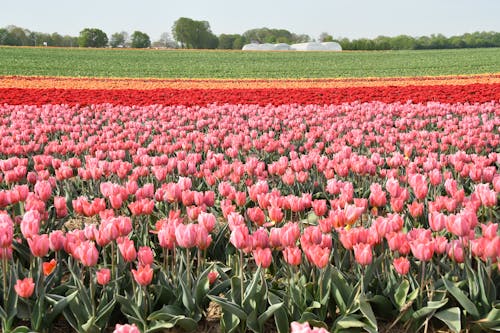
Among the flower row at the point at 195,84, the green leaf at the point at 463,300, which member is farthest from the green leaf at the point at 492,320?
the flower row at the point at 195,84

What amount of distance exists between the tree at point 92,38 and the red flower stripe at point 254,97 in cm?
7360

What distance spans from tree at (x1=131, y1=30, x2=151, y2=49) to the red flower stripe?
81.2m

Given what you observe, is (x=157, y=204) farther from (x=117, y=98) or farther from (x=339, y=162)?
(x=117, y=98)

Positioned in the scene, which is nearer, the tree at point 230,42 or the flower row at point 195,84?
the flower row at point 195,84

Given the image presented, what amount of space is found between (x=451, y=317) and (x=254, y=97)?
11423 millimetres

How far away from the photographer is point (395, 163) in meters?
5.07

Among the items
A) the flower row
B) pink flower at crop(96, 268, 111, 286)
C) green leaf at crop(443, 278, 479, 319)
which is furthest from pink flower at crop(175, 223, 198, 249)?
the flower row

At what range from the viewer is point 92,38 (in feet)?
278

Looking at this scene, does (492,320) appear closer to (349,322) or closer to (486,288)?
(486,288)

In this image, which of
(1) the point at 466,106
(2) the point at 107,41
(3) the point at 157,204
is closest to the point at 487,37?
(2) the point at 107,41

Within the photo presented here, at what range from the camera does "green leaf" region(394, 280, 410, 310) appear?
2732 mm

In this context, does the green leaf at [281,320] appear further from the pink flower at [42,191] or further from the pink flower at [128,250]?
the pink flower at [42,191]

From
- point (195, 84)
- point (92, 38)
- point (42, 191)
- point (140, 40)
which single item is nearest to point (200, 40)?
point (140, 40)

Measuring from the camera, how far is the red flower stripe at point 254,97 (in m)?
12.4
